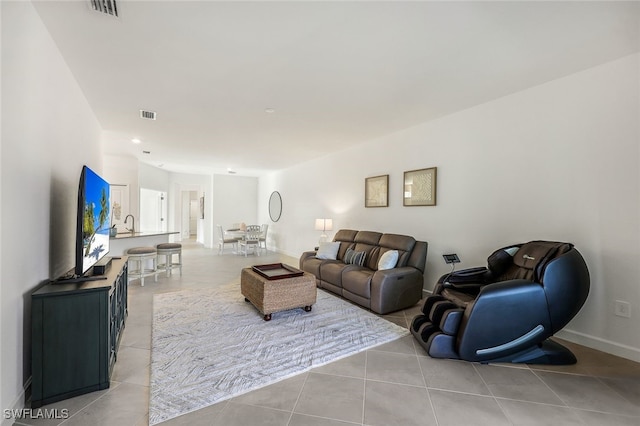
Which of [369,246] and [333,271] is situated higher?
[369,246]

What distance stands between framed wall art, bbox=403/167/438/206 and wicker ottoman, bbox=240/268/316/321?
6.69ft

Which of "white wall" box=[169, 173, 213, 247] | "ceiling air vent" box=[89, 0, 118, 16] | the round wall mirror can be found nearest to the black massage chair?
"ceiling air vent" box=[89, 0, 118, 16]

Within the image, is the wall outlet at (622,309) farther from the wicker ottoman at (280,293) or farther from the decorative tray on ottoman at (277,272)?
the decorative tray on ottoman at (277,272)

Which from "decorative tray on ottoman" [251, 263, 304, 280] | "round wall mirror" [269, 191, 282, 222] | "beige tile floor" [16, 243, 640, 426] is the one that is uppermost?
"round wall mirror" [269, 191, 282, 222]

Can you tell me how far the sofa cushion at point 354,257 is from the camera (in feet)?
13.7

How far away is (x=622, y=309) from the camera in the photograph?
7.71 ft

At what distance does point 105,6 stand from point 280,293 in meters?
2.83

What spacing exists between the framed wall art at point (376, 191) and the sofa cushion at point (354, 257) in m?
1.01

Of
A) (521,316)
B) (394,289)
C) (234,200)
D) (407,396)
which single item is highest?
(234,200)

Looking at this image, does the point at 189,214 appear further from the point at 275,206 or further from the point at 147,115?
the point at 147,115

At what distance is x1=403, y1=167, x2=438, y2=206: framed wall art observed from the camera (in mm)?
3896

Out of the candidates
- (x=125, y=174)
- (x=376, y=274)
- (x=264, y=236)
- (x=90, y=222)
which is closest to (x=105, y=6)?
(x=90, y=222)

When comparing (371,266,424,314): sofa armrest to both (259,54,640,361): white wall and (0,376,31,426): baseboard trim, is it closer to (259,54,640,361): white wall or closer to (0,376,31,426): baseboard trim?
(259,54,640,361): white wall

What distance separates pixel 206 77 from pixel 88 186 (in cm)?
146
